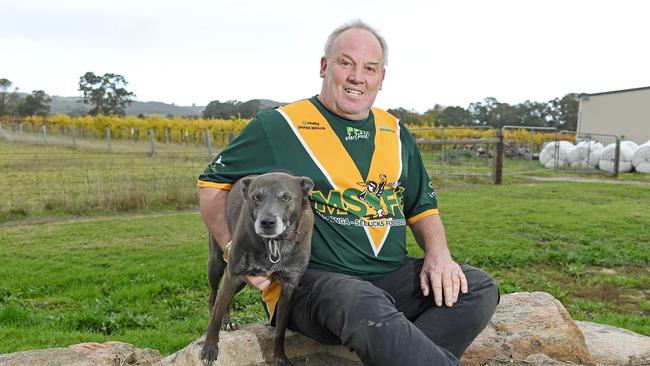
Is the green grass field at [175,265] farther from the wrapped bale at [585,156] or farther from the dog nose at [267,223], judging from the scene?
the wrapped bale at [585,156]

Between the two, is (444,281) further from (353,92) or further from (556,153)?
(556,153)

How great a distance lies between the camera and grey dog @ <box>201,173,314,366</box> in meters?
2.49

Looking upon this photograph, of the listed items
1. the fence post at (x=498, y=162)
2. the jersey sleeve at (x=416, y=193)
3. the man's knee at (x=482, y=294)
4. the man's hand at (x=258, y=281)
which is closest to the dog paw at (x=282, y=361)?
the man's hand at (x=258, y=281)

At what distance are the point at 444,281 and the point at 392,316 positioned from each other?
557 millimetres

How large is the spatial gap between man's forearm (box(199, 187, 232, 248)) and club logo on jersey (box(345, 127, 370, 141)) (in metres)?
0.81

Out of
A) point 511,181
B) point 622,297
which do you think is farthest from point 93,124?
point 622,297

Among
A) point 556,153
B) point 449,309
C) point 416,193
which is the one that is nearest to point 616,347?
point 449,309

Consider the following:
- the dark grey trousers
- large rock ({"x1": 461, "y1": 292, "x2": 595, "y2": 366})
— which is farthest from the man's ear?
large rock ({"x1": 461, "y1": 292, "x2": 595, "y2": 366})

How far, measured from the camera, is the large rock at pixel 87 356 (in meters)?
3.02

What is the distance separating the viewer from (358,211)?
2980mm

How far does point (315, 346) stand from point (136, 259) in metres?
4.60

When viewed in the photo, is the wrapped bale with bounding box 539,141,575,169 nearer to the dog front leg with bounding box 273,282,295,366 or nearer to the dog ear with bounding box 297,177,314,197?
the dog front leg with bounding box 273,282,295,366

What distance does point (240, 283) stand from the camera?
2754 millimetres

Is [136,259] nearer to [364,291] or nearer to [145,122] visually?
[364,291]
